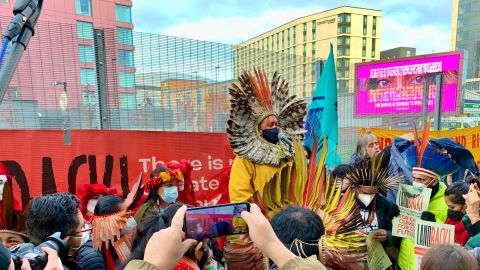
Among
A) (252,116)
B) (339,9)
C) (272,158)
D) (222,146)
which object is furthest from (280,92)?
(339,9)

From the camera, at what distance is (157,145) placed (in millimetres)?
3199

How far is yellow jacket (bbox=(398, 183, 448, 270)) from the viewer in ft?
6.46

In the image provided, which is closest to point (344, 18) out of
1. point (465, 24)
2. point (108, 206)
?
point (465, 24)

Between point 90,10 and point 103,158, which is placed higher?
point 90,10

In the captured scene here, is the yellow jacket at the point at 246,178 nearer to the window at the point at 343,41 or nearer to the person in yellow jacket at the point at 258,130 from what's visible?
the person in yellow jacket at the point at 258,130

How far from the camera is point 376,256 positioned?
1972 millimetres

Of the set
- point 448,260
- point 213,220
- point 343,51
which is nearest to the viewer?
point 213,220

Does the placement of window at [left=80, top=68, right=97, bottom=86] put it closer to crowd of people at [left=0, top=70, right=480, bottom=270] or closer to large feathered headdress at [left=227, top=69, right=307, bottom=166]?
crowd of people at [left=0, top=70, right=480, bottom=270]

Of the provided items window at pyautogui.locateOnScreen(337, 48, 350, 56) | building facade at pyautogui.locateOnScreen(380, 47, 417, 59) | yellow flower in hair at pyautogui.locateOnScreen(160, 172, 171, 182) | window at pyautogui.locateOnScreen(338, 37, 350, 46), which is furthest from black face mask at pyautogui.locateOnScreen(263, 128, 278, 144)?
window at pyautogui.locateOnScreen(337, 48, 350, 56)

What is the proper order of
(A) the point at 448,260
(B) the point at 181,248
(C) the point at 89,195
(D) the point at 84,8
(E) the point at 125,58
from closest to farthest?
(B) the point at 181,248
(A) the point at 448,260
(C) the point at 89,195
(E) the point at 125,58
(D) the point at 84,8

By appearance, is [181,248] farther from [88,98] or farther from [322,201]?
[88,98]

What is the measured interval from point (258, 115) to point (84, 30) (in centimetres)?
165

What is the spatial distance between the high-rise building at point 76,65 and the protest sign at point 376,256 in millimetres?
2313

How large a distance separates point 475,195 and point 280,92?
1624 millimetres
